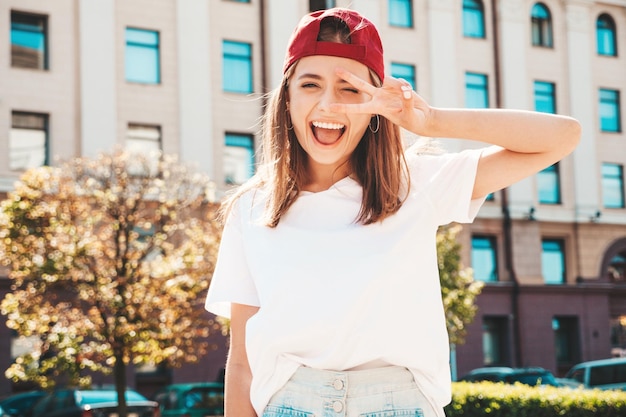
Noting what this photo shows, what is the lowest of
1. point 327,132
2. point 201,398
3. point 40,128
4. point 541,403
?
point 201,398

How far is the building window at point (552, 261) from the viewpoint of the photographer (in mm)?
35125

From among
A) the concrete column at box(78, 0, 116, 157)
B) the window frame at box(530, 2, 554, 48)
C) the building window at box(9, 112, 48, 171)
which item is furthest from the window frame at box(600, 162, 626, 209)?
the building window at box(9, 112, 48, 171)

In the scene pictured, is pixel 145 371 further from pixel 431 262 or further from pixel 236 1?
pixel 431 262

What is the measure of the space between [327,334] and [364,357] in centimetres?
11

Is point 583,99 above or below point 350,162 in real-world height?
above

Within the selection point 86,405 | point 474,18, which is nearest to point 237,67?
point 474,18

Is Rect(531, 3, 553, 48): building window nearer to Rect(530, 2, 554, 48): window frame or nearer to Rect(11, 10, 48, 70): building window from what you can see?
Rect(530, 2, 554, 48): window frame

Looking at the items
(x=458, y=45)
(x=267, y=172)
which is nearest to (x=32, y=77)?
(x=458, y=45)

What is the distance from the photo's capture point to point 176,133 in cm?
2902

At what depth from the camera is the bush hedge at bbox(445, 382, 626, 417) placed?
39.3ft

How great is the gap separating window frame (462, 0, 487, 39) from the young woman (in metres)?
32.8

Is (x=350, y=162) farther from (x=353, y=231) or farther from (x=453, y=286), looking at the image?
(x=453, y=286)

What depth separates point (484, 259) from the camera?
34.0m

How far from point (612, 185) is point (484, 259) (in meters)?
6.49
